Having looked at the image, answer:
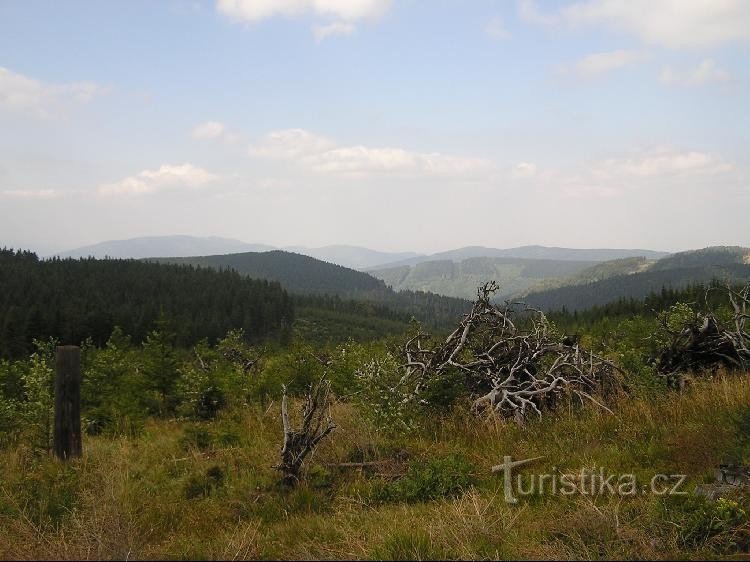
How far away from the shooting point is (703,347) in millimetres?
9180

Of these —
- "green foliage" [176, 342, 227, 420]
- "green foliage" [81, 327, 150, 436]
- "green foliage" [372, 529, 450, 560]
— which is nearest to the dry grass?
"green foliage" [372, 529, 450, 560]

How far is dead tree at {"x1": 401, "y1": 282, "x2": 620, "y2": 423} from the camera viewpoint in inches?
312

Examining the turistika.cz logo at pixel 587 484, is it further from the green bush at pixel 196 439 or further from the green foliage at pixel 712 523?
the green bush at pixel 196 439

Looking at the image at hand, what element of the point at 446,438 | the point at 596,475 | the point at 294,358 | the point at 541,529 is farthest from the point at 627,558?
the point at 294,358

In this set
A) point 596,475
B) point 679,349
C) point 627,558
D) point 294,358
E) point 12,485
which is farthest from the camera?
point 294,358

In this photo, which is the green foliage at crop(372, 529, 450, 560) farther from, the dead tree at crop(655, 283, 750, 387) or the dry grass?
the dead tree at crop(655, 283, 750, 387)

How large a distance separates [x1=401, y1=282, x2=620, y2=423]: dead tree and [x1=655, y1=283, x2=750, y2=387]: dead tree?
1.55 meters

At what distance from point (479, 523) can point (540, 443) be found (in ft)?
8.87

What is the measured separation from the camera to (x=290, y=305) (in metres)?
153

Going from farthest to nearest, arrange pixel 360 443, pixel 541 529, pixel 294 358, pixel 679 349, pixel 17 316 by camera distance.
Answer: pixel 17 316 → pixel 294 358 → pixel 679 349 → pixel 360 443 → pixel 541 529

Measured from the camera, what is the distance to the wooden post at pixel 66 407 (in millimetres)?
7320

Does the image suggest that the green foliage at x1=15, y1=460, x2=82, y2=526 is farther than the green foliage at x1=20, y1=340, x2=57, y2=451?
No

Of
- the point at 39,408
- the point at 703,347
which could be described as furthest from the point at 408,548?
the point at 39,408

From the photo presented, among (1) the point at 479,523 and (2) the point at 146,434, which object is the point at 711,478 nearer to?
(1) the point at 479,523
